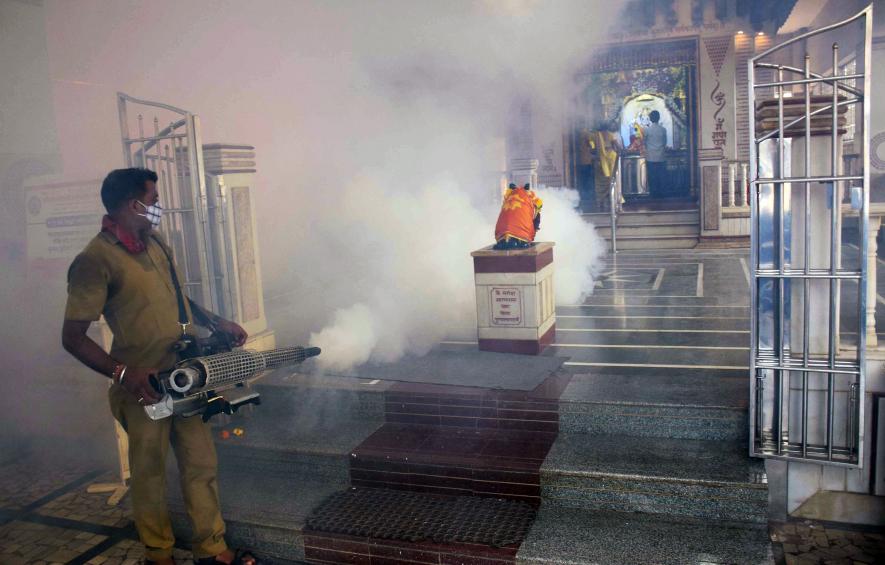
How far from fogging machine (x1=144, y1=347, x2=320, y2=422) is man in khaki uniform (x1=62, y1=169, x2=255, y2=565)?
103 mm

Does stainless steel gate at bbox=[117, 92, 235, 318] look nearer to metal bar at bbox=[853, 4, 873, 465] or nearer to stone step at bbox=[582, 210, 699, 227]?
metal bar at bbox=[853, 4, 873, 465]

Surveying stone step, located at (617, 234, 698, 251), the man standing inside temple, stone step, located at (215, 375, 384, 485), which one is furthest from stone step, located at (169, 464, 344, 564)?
the man standing inside temple

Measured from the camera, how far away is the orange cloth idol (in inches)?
238

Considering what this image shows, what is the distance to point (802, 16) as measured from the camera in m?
12.9

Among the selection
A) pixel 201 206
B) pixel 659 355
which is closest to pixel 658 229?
pixel 659 355

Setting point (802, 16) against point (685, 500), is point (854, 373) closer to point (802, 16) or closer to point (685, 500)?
point (685, 500)

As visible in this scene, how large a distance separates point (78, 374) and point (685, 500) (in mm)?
4590

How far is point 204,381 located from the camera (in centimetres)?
313

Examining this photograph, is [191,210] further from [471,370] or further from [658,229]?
[658,229]

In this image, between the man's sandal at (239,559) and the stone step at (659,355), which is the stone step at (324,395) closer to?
the man's sandal at (239,559)

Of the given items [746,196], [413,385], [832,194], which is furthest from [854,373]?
[746,196]

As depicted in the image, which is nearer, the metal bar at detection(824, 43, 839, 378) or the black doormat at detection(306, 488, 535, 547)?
the metal bar at detection(824, 43, 839, 378)

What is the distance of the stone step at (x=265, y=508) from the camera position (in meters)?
4.00

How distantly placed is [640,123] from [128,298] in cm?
1411
